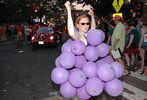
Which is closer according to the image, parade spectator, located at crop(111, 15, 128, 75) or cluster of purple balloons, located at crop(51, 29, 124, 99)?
cluster of purple balloons, located at crop(51, 29, 124, 99)

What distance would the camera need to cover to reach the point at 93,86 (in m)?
2.76

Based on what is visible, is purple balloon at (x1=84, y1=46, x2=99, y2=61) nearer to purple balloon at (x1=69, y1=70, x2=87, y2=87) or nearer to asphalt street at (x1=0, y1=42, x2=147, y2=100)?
purple balloon at (x1=69, y1=70, x2=87, y2=87)

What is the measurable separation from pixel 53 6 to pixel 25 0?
8468 millimetres

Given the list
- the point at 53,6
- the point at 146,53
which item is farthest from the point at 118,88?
the point at 53,6

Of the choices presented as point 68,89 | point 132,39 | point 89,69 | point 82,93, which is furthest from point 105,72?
point 132,39

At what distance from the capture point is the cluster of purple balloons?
2.82 m

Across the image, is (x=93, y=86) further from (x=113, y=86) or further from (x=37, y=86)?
(x=37, y=86)

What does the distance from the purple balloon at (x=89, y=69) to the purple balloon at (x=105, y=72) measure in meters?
0.07

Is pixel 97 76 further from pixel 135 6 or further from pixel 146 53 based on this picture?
pixel 135 6

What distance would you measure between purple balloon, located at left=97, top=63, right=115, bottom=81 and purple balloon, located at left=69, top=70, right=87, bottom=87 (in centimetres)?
26

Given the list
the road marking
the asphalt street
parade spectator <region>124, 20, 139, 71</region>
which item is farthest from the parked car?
the road marking

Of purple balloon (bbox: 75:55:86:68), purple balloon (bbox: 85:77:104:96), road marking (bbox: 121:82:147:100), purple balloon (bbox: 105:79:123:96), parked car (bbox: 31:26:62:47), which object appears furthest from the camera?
parked car (bbox: 31:26:62:47)

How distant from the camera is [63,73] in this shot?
2.92m

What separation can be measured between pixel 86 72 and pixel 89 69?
9cm
